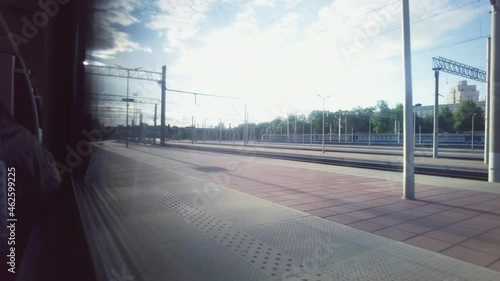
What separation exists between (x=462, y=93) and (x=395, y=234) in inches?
902

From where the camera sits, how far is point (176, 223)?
3883 millimetres

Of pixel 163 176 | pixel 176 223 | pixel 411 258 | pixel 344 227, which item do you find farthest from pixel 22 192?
pixel 163 176

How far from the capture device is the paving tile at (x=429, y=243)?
318 cm

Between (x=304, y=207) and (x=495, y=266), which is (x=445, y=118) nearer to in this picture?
(x=304, y=207)

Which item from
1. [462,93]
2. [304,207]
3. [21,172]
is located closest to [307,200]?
[304,207]

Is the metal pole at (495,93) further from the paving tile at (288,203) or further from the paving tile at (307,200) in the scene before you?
the paving tile at (288,203)

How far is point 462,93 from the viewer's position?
856 inches

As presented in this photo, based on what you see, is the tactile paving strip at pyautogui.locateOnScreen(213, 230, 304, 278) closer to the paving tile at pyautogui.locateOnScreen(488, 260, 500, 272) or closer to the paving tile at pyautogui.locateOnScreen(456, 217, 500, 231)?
the paving tile at pyautogui.locateOnScreen(488, 260, 500, 272)

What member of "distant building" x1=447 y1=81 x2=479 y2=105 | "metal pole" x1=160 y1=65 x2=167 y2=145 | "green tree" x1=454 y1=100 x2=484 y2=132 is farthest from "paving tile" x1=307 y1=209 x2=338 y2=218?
"green tree" x1=454 y1=100 x2=484 y2=132

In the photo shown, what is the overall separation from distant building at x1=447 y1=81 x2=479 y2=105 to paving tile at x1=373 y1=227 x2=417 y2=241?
21054 mm

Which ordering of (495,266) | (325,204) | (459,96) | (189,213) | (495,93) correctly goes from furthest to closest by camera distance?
1. (459,96)
2. (495,93)
3. (325,204)
4. (189,213)
5. (495,266)

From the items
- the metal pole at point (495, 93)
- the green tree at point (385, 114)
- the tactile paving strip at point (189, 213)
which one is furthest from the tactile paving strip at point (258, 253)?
the green tree at point (385, 114)

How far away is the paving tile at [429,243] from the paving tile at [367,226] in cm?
47

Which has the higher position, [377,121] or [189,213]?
[377,121]
